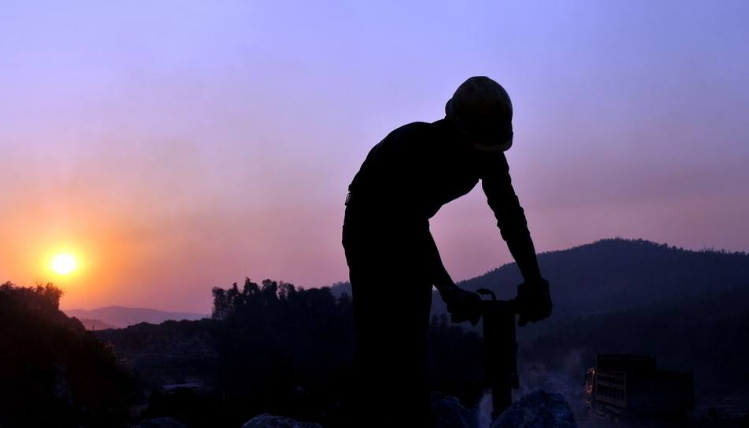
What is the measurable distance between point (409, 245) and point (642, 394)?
18095 mm

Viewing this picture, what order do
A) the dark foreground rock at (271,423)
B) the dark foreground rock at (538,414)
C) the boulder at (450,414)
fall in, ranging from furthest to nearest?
the boulder at (450,414) → the dark foreground rock at (271,423) → the dark foreground rock at (538,414)

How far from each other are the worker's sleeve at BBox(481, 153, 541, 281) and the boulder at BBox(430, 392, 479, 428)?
3980 millimetres

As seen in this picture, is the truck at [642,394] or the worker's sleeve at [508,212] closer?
the worker's sleeve at [508,212]

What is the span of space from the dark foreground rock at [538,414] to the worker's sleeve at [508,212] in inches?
130

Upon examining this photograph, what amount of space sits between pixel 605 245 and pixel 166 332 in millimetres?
120286

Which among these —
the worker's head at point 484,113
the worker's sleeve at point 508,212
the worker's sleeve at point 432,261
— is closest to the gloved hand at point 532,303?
the worker's sleeve at point 508,212

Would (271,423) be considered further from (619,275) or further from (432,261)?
(619,275)

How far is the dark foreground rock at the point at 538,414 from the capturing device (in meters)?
7.31

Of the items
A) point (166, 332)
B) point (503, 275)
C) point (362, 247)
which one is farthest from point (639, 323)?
point (503, 275)

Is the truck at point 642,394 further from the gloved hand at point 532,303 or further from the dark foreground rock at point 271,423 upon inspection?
the gloved hand at point 532,303

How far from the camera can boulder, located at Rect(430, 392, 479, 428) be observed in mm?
8164

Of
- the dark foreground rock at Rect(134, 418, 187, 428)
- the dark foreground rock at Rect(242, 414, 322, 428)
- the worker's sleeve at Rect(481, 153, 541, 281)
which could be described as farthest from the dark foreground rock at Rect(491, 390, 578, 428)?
the dark foreground rock at Rect(134, 418, 187, 428)

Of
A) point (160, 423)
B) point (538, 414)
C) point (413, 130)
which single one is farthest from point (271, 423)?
point (413, 130)

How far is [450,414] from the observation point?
8.23 metres
